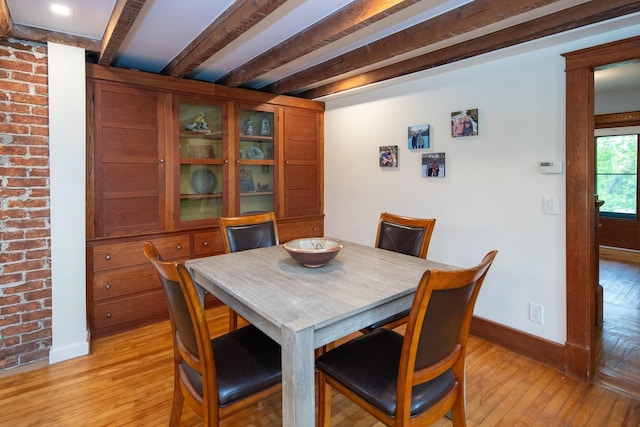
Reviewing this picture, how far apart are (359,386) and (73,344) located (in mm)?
2179

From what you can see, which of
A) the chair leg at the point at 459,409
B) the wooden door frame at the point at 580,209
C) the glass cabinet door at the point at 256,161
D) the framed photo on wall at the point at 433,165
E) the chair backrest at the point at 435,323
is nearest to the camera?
the chair backrest at the point at 435,323

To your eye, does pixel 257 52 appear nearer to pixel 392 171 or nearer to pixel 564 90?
pixel 392 171

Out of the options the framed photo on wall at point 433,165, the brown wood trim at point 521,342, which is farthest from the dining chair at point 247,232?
the brown wood trim at point 521,342

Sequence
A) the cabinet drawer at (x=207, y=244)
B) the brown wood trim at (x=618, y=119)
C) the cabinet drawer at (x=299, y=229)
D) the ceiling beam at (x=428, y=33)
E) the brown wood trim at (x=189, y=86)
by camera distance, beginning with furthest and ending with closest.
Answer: the brown wood trim at (x=618, y=119)
the cabinet drawer at (x=299, y=229)
the cabinet drawer at (x=207, y=244)
the brown wood trim at (x=189, y=86)
the ceiling beam at (x=428, y=33)

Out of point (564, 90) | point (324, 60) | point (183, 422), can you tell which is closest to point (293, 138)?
point (324, 60)

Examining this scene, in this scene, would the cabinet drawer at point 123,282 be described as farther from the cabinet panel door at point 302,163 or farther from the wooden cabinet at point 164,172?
the cabinet panel door at point 302,163

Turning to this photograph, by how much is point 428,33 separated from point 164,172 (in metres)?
2.22

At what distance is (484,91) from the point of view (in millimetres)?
2600

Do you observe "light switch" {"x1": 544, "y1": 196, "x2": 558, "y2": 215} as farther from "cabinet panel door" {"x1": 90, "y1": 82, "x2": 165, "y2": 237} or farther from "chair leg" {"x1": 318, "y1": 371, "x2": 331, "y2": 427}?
"cabinet panel door" {"x1": 90, "y1": 82, "x2": 165, "y2": 237}

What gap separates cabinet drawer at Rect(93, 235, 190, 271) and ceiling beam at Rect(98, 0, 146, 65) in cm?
138

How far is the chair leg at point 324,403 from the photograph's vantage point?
150 cm

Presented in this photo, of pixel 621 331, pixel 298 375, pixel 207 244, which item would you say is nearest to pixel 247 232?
pixel 207 244

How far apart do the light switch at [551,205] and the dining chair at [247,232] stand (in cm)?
187

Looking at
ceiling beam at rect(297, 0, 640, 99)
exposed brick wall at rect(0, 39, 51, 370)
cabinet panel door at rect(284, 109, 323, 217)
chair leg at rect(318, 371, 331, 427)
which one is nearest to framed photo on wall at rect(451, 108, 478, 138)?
ceiling beam at rect(297, 0, 640, 99)
